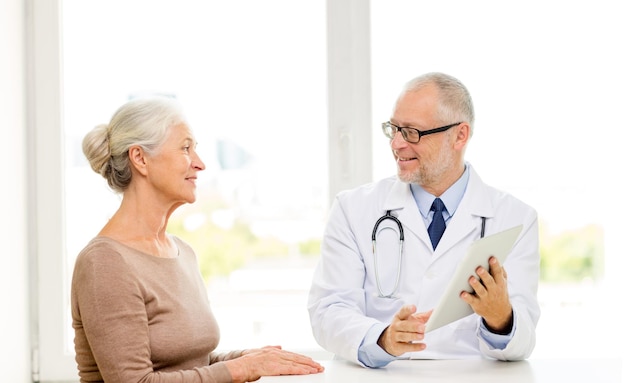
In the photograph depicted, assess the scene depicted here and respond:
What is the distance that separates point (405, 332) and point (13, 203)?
1709 mm

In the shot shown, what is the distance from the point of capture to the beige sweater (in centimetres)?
192

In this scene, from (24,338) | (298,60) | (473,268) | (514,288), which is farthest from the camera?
(298,60)

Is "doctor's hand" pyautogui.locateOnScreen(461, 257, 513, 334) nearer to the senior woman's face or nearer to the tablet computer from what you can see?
the tablet computer

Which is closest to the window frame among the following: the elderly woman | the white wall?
the white wall

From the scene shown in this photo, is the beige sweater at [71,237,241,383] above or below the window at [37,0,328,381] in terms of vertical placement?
below

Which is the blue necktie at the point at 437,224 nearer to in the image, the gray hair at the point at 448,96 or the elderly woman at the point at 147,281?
the gray hair at the point at 448,96

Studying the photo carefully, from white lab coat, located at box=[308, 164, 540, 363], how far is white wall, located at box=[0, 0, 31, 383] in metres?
1.21

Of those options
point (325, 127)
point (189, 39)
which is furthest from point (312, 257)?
point (189, 39)

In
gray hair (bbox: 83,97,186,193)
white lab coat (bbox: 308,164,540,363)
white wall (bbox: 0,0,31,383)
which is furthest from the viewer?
white wall (bbox: 0,0,31,383)

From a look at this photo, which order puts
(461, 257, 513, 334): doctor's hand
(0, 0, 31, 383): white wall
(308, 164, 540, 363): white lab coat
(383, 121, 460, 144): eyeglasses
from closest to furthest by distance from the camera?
(461, 257, 513, 334): doctor's hand, (308, 164, 540, 363): white lab coat, (383, 121, 460, 144): eyeglasses, (0, 0, 31, 383): white wall

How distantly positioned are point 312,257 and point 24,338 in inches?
45.4

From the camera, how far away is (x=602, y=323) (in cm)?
324

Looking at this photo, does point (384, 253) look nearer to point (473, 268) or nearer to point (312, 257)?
point (473, 268)

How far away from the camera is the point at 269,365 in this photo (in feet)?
6.56
